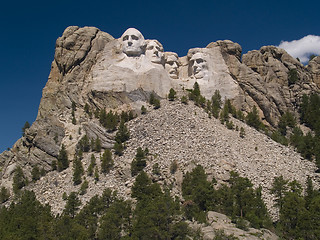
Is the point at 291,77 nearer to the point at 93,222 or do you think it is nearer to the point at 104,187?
the point at 104,187

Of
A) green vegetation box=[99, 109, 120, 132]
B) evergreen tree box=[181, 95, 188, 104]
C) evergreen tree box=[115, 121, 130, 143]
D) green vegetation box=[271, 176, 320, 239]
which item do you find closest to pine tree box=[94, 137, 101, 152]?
evergreen tree box=[115, 121, 130, 143]

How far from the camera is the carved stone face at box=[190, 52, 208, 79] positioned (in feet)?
244

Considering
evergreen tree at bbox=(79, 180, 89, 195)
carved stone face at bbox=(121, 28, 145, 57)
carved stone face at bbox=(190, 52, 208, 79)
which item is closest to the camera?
evergreen tree at bbox=(79, 180, 89, 195)

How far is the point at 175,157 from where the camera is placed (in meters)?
55.6

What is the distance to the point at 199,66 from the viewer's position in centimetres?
7444

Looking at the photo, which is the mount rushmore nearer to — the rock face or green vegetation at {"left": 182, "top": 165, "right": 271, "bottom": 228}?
the rock face

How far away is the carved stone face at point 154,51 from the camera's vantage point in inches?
2830

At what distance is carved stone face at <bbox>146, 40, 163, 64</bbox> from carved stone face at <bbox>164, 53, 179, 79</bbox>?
2927mm

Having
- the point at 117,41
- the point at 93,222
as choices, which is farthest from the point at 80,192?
the point at 117,41

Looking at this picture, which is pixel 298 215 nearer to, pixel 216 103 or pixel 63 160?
pixel 216 103

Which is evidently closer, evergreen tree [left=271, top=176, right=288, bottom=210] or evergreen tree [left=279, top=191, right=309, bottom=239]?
evergreen tree [left=279, top=191, right=309, bottom=239]

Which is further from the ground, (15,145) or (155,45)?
(155,45)

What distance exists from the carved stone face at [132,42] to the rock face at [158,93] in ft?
0.44

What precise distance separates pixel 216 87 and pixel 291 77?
12.5 meters
